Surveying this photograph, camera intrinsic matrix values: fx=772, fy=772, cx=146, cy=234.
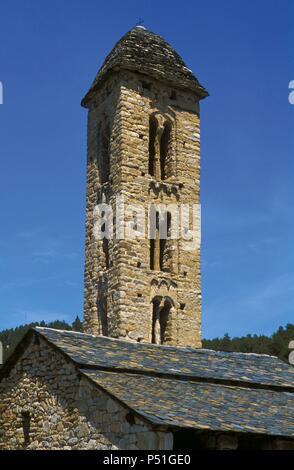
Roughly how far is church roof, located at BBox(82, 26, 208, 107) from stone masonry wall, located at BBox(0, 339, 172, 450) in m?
13.9

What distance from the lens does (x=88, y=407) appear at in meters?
11.8

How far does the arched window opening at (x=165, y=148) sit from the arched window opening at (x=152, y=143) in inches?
13.0

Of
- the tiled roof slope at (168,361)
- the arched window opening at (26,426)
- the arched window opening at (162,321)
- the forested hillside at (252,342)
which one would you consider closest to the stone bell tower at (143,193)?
the arched window opening at (162,321)

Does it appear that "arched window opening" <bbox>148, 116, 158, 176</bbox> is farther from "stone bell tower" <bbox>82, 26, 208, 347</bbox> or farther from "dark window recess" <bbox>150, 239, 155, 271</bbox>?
"dark window recess" <bbox>150, 239, 155, 271</bbox>

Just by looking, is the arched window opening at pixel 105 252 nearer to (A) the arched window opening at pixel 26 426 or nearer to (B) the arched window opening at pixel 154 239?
(B) the arched window opening at pixel 154 239

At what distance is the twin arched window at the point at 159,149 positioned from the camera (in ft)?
83.6

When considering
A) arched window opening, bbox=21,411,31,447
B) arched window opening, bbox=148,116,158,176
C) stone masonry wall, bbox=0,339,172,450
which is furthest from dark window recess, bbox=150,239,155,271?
arched window opening, bbox=21,411,31,447

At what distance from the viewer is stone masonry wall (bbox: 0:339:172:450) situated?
1094 cm

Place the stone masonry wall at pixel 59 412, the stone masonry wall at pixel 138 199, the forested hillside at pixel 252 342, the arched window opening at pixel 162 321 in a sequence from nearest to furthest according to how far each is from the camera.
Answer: the stone masonry wall at pixel 59 412 → the stone masonry wall at pixel 138 199 → the arched window opening at pixel 162 321 → the forested hillside at pixel 252 342

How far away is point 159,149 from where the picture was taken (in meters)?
25.8

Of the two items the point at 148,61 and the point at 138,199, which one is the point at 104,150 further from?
the point at 148,61

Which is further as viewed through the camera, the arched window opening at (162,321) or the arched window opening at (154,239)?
the arched window opening at (154,239)

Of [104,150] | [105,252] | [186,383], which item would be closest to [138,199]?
[105,252]
